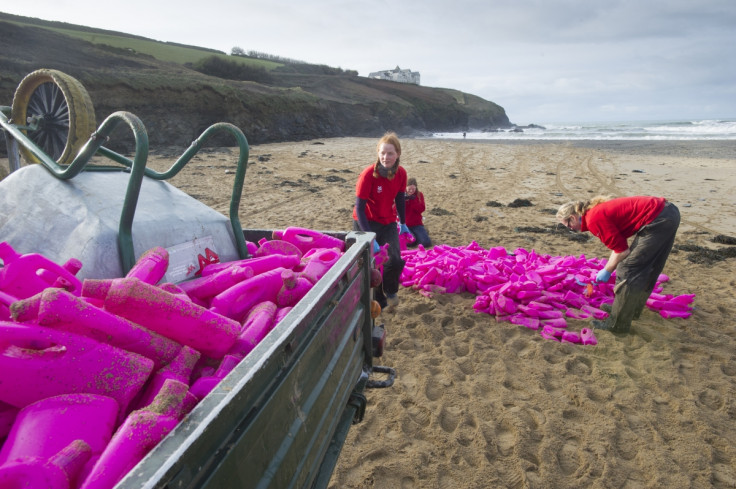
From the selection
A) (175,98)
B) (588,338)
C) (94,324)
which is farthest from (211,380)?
(175,98)

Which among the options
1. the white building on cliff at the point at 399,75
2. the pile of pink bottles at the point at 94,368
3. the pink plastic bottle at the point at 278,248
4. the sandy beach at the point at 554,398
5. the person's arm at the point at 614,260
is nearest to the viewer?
the pile of pink bottles at the point at 94,368

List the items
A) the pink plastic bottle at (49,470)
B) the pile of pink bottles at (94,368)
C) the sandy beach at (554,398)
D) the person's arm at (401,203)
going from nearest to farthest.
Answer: the pink plastic bottle at (49,470), the pile of pink bottles at (94,368), the sandy beach at (554,398), the person's arm at (401,203)

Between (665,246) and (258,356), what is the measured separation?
4.10 m

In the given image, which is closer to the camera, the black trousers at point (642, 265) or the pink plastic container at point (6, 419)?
the pink plastic container at point (6, 419)

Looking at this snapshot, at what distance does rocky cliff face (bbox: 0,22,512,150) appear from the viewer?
1739 cm

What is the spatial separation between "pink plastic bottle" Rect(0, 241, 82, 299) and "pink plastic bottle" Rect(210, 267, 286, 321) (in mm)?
509

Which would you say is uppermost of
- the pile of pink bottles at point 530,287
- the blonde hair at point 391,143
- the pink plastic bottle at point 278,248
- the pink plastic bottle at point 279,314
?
the blonde hair at point 391,143

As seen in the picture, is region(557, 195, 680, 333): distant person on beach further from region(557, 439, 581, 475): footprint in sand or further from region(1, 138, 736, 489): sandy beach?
region(557, 439, 581, 475): footprint in sand

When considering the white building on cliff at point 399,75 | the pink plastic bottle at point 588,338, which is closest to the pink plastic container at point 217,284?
the pink plastic bottle at point 588,338

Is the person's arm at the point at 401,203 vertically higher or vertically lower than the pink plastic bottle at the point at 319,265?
lower

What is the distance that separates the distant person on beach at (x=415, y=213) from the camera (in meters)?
6.39

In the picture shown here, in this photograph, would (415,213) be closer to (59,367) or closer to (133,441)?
(59,367)

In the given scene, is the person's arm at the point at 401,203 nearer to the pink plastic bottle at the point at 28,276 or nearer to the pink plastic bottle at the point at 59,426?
the pink plastic bottle at the point at 28,276

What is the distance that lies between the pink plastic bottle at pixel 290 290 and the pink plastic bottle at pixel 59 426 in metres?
0.78
